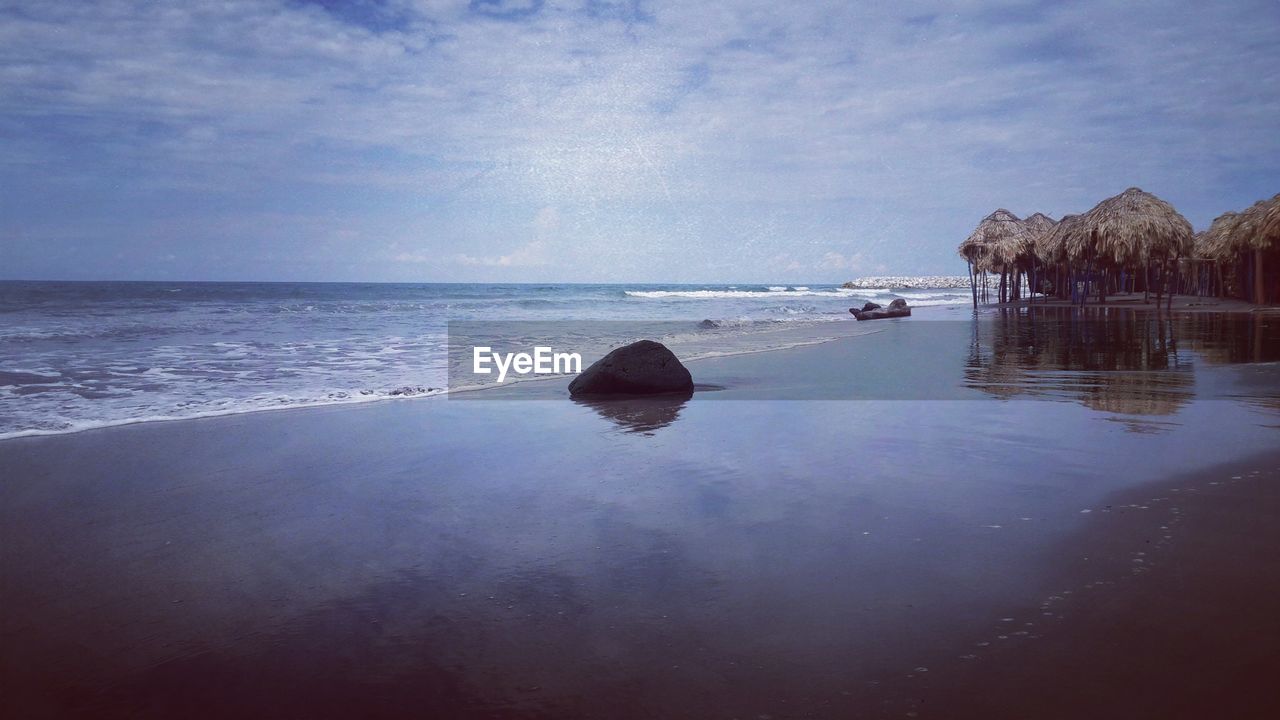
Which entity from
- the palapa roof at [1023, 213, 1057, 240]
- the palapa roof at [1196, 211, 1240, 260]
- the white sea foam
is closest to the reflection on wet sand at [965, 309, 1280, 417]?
the palapa roof at [1196, 211, 1240, 260]

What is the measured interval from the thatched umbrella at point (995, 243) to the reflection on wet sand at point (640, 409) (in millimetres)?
32356

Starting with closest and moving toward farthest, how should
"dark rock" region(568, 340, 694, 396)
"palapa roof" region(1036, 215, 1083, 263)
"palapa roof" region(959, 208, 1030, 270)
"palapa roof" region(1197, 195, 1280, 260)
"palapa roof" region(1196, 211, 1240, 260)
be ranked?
"dark rock" region(568, 340, 694, 396)
"palapa roof" region(1197, 195, 1280, 260)
"palapa roof" region(1196, 211, 1240, 260)
"palapa roof" region(1036, 215, 1083, 263)
"palapa roof" region(959, 208, 1030, 270)

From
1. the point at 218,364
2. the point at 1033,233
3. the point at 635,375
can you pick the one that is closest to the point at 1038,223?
the point at 1033,233

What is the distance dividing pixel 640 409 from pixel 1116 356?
9082mm

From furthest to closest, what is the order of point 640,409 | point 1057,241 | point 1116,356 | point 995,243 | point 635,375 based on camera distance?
point 995,243 < point 1057,241 < point 1116,356 < point 635,375 < point 640,409

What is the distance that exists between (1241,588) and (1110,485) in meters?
1.70

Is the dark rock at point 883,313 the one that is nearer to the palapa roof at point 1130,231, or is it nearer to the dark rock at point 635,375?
the palapa roof at point 1130,231

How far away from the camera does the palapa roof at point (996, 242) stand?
120 feet

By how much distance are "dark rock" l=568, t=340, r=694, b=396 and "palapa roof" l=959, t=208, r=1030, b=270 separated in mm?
31885

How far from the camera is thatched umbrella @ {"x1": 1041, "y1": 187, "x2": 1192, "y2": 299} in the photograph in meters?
27.5

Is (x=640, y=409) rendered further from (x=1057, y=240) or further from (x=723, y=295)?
(x=723, y=295)

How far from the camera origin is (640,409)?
8.49 m

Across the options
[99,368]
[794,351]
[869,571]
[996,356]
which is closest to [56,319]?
[99,368]

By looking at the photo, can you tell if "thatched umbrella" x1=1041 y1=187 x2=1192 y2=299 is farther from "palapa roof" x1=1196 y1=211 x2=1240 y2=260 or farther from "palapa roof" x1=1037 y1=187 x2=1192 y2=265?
"palapa roof" x1=1196 y1=211 x2=1240 y2=260
